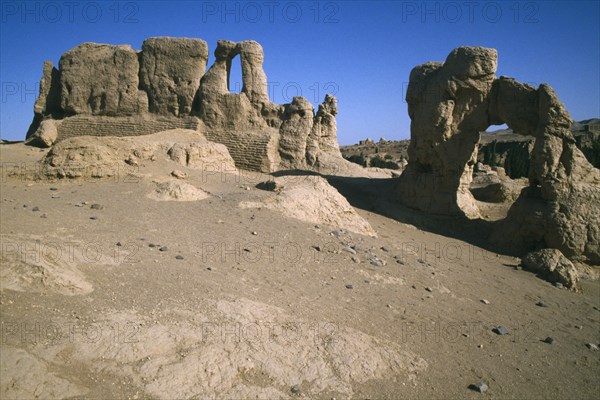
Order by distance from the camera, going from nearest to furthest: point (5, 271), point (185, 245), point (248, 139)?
point (5, 271) < point (185, 245) < point (248, 139)

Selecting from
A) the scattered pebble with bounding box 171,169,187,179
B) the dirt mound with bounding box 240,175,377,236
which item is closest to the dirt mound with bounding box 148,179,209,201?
the dirt mound with bounding box 240,175,377,236

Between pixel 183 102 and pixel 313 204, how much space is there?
8056 millimetres

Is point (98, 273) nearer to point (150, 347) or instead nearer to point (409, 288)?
point (150, 347)

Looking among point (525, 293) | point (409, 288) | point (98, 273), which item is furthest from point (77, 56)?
point (525, 293)

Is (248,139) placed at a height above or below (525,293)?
above

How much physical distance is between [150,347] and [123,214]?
371 centimetres

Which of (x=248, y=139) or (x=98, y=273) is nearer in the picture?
(x=98, y=273)

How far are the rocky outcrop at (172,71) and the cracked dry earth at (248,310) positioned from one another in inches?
272

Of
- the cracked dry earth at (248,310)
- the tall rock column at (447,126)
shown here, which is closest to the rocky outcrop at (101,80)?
the cracked dry earth at (248,310)

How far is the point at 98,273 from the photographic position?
438 centimetres

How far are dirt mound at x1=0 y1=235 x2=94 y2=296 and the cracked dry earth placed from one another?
0.02 meters

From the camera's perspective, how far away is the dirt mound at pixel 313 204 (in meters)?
7.75

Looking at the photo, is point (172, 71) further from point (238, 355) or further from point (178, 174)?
point (238, 355)

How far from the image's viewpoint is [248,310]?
4.25 m
